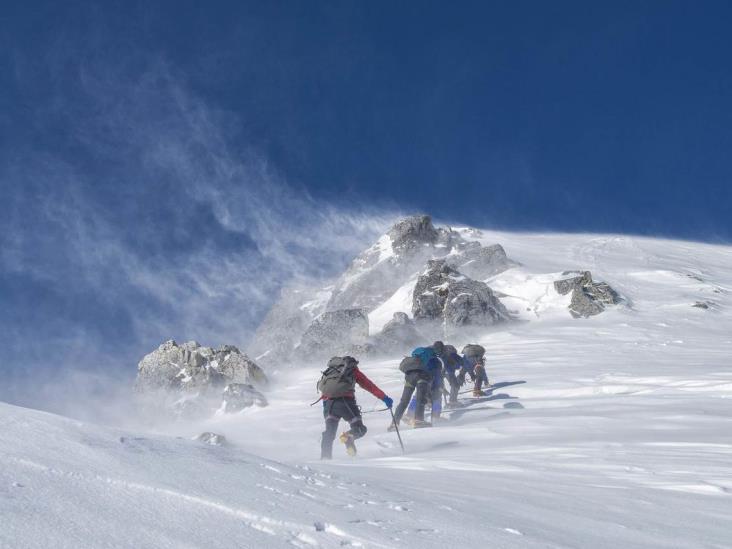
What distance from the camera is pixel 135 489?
3.96 metres

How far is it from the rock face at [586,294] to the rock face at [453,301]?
11.5 feet

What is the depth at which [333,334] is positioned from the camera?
33781 mm

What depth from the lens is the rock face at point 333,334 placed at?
3312 cm

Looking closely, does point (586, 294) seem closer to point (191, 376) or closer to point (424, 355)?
point (191, 376)

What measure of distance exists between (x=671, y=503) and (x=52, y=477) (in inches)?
189

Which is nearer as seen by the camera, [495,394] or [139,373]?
[495,394]

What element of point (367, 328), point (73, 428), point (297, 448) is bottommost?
point (73, 428)

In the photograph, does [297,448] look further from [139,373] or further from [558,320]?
[558,320]

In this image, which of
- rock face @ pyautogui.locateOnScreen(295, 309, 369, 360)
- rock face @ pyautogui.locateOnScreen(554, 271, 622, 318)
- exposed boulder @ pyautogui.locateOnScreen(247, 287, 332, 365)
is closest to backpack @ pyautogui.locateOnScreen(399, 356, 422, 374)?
rock face @ pyautogui.locateOnScreen(295, 309, 369, 360)

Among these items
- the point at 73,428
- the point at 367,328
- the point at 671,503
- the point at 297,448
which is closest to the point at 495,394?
the point at 297,448

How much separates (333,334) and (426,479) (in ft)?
89.0

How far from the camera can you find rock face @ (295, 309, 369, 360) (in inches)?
1304

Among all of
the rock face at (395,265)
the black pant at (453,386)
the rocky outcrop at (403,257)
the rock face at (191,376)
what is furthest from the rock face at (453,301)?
the black pant at (453,386)

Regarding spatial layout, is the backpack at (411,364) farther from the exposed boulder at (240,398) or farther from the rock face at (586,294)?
the rock face at (586,294)
